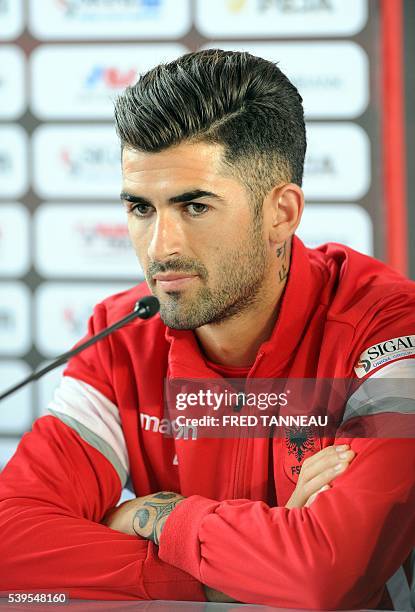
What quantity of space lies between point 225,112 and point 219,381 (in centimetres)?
42

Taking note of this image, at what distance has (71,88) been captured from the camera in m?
2.98

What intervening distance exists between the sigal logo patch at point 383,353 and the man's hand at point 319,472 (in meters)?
0.12

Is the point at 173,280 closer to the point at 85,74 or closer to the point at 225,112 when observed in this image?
the point at 225,112

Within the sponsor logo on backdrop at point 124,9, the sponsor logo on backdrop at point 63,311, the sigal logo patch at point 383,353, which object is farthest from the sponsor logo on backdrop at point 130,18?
the sigal logo patch at point 383,353

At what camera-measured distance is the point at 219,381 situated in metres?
1.33

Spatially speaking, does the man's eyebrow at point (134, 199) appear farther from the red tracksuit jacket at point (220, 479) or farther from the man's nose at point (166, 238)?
the red tracksuit jacket at point (220, 479)

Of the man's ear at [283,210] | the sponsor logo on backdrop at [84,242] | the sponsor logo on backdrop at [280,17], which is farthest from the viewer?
the sponsor logo on backdrop at [84,242]

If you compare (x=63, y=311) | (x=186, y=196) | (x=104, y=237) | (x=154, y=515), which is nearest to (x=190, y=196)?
(x=186, y=196)

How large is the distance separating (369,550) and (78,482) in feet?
1.57

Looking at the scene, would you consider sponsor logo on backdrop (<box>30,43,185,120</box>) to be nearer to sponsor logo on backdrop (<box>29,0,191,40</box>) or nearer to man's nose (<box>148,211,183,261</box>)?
sponsor logo on backdrop (<box>29,0,191,40</box>)

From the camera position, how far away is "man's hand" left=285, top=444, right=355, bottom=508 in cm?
111

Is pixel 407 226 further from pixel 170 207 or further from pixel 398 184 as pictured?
pixel 170 207

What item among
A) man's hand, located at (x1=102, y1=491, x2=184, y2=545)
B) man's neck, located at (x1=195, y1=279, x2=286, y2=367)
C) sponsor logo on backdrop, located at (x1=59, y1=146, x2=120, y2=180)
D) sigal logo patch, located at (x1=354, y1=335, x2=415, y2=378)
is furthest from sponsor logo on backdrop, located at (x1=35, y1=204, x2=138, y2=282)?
sigal logo patch, located at (x1=354, y1=335, x2=415, y2=378)

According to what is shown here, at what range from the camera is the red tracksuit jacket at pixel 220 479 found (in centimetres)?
105
